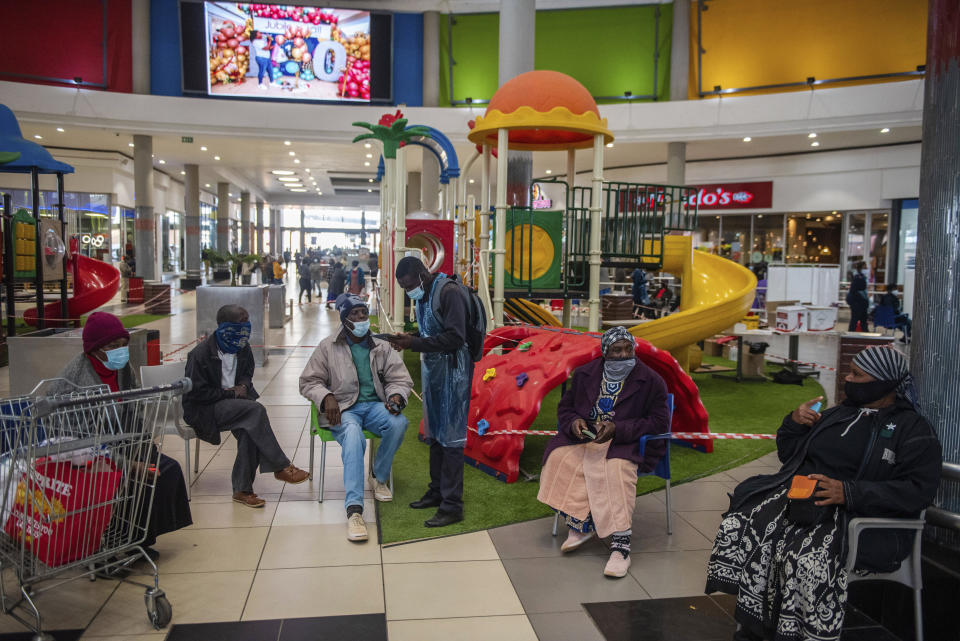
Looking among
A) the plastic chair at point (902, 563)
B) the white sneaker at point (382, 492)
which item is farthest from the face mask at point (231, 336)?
the plastic chair at point (902, 563)

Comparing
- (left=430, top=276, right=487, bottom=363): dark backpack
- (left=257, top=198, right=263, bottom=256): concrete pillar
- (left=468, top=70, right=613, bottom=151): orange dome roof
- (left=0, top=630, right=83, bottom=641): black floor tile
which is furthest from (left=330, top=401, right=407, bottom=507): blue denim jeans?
(left=257, top=198, right=263, bottom=256): concrete pillar

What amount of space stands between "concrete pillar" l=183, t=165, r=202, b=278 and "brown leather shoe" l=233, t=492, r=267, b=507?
2143 cm

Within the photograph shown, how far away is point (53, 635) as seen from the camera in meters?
2.92

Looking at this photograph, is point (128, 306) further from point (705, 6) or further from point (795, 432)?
point (795, 432)

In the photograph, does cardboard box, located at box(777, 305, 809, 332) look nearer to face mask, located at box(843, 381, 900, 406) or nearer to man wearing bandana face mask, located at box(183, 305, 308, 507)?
face mask, located at box(843, 381, 900, 406)

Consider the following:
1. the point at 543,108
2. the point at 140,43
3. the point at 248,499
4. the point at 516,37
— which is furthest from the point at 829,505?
the point at 140,43

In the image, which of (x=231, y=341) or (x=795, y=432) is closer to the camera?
(x=795, y=432)

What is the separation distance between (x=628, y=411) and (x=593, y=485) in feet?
1.48

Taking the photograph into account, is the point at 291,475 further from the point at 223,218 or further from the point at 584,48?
the point at 223,218

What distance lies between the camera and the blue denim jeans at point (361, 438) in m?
4.21

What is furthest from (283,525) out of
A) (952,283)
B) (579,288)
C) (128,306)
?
(128,306)

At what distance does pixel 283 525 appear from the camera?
4.21 m

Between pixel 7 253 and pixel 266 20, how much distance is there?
10.2 meters

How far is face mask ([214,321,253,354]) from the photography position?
15.2 ft
